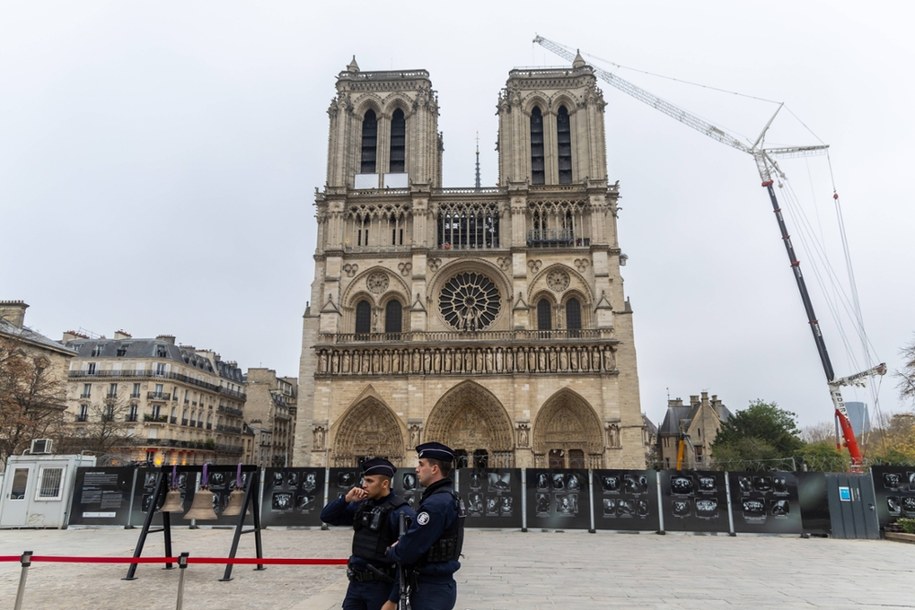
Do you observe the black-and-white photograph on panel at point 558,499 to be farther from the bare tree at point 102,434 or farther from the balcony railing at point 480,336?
the bare tree at point 102,434

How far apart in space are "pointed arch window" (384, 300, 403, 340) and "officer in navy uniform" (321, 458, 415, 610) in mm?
28371

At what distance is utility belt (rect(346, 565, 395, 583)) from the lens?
4.22 meters

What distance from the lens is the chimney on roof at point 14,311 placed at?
28.9 m

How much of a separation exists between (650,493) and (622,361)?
1550 cm

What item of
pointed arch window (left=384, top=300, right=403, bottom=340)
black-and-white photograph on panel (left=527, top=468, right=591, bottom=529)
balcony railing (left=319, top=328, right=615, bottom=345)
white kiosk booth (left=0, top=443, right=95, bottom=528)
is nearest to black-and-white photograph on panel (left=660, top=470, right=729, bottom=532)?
black-and-white photograph on panel (left=527, top=468, right=591, bottom=529)

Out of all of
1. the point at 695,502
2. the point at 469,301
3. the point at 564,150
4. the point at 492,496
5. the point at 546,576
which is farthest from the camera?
the point at 564,150

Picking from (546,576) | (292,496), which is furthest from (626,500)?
(292,496)

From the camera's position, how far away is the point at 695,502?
53.1 ft

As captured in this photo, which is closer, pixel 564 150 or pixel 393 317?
pixel 393 317

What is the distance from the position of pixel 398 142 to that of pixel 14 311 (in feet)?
69.8

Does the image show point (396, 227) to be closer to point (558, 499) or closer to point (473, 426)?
point (473, 426)

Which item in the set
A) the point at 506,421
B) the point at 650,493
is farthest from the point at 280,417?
the point at 650,493

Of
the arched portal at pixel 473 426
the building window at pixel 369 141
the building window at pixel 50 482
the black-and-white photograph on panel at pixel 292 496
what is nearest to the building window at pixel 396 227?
the building window at pixel 369 141

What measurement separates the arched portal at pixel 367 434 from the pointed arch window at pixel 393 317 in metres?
4.08
